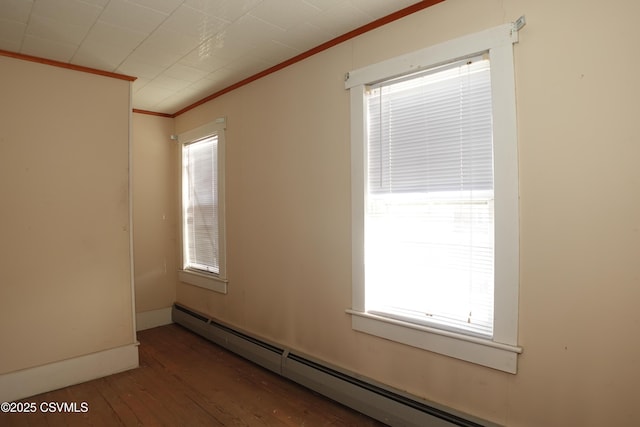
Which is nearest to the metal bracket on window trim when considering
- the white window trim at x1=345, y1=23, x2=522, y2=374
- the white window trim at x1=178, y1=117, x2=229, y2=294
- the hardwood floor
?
the white window trim at x1=345, y1=23, x2=522, y2=374

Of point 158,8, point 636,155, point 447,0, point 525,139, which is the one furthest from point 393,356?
point 158,8

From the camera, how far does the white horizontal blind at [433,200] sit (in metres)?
1.97

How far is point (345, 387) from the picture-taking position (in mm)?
2494

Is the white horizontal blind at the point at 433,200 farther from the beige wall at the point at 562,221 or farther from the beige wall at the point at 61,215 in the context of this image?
the beige wall at the point at 61,215

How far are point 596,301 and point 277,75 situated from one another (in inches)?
110

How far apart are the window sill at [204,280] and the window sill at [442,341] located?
1.85 metres

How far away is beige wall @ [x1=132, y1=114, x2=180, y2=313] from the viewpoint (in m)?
4.44

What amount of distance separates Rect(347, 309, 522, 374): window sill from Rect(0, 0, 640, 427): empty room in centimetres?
1

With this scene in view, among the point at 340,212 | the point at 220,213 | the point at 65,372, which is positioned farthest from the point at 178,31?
the point at 65,372

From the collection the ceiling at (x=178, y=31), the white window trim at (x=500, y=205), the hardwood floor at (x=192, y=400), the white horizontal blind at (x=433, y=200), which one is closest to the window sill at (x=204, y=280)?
the hardwood floor at (x=192, y=400)

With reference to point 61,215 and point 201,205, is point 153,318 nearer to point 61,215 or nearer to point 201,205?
point 201,205

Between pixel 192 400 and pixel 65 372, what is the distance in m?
1.23

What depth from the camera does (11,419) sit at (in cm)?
249

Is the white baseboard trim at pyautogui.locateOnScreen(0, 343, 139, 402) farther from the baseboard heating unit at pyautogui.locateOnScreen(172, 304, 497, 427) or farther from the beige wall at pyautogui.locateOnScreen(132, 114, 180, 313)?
the beige wall at pyautogui.locateOnScreen(132, 114, 180, 313)
